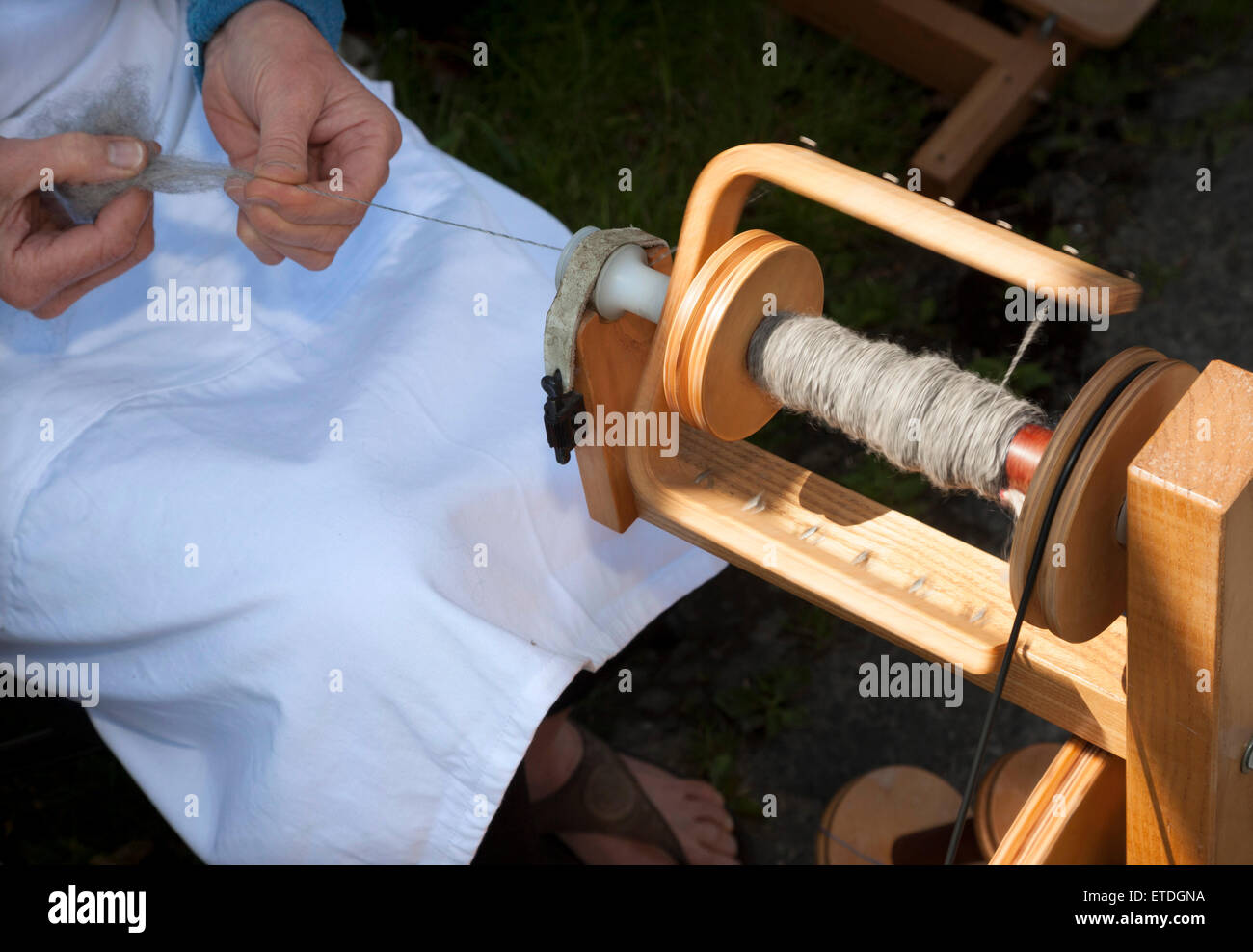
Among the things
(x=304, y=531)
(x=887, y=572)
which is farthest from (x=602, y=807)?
(x=887, y=572)

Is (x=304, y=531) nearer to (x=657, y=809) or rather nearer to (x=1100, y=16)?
(x=657, y=809)

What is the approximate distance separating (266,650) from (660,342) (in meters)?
0.45

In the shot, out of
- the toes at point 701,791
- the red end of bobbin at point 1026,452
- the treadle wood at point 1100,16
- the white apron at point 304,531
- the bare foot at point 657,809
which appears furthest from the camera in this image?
the treadle wood at point 1100,16

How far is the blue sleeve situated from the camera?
3.92ft

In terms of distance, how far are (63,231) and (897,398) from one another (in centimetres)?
84

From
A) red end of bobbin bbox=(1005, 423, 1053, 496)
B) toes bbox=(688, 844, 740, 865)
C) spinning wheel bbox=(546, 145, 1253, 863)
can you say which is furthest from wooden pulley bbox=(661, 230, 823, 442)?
toes bbox=(688, 844, 740, 865)

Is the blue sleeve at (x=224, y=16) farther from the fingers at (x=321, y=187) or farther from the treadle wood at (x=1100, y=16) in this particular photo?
the treadle wood at (x=1100, y=16)

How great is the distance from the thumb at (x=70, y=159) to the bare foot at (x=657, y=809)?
0.90m

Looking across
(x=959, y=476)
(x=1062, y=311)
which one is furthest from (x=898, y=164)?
(x=959, y=476)

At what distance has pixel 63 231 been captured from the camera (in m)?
1.14

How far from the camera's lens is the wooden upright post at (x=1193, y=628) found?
2.21ft

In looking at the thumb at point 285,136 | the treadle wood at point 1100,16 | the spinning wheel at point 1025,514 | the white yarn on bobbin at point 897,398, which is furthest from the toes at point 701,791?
the treadle wood at point 1100,16

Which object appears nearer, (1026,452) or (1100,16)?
(1026,452)

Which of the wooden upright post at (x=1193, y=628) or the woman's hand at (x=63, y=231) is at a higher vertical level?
the woman's hand at (x=63, y=231)
